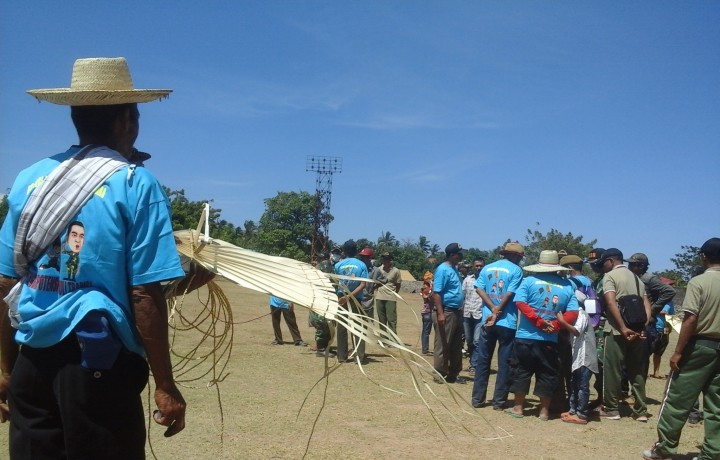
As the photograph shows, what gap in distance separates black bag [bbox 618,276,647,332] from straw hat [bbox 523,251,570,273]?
0.78 m

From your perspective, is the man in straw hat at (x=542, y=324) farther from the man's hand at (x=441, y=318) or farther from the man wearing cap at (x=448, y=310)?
the man wearing cap at (x=448, y=310)

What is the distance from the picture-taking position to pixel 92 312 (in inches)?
Answer: 88.4

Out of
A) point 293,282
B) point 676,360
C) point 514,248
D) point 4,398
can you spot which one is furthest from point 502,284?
point 4,398

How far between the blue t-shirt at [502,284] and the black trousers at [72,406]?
5803mm

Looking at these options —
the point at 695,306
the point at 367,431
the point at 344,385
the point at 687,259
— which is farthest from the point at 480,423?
the point at 687,259

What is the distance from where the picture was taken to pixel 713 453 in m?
5.39

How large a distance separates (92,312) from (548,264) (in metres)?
5.96

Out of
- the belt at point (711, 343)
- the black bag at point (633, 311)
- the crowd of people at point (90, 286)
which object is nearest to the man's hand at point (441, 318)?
the black bag at point (633, 311)

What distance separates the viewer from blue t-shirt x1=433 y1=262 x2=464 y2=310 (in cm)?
890

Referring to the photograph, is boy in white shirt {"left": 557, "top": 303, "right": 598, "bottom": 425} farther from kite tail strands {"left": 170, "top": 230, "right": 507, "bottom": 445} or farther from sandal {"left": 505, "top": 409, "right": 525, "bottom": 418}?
kite tail strands {"left": 170, "top": 230, "right": 507, "bottom": 445}

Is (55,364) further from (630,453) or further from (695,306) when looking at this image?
(630,453)

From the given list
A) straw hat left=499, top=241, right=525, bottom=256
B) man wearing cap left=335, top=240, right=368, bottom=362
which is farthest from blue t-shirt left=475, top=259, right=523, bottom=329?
man wearing cap left=335, top=240, right=368, bottom=362

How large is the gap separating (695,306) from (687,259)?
130 feet

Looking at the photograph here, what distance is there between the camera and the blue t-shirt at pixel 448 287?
8.90 m
